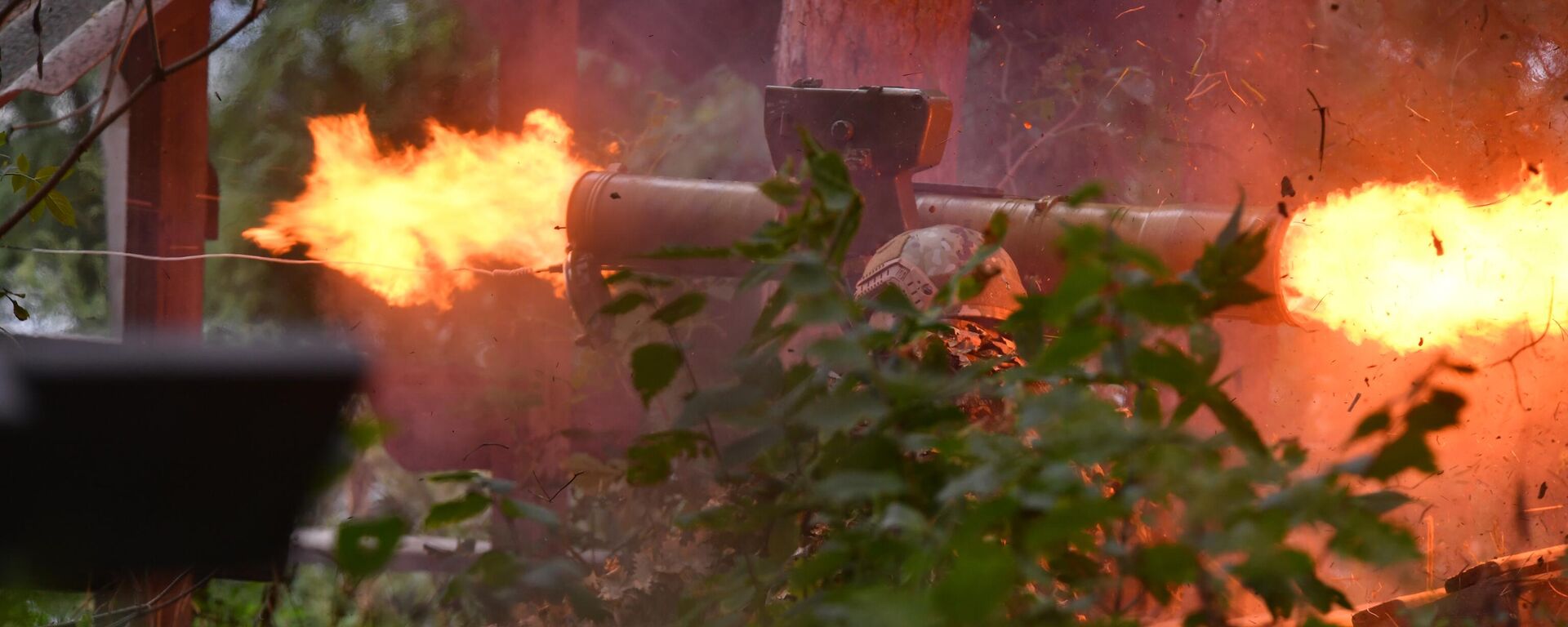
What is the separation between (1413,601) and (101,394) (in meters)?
3.27

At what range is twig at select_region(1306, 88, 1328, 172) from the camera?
19.9 ft

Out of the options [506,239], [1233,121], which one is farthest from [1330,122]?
[506,239]

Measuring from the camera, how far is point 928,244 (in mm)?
3195

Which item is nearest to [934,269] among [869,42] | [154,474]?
[154,474]

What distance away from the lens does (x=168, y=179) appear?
13.2 ft

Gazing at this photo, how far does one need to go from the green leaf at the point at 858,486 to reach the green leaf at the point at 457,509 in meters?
0.29

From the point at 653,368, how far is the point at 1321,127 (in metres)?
6.14

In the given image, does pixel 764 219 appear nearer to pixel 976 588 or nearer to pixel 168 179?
pixel 168 179

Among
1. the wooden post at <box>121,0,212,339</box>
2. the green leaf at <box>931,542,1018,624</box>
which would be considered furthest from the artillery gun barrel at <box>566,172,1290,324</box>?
the green leaf at <box>931,542,1018,624</box>

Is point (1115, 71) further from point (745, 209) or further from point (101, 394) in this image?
point (101, 394)

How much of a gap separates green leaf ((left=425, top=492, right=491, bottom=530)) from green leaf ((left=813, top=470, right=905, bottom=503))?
289 mm

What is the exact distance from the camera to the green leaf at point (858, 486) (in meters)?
0.77

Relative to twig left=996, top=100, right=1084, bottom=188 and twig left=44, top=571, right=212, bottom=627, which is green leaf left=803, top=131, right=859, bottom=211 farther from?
twig left=996, top=100, right=1084, bottom=188

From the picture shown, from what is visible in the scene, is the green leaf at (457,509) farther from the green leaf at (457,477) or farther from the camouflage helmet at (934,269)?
the camouflage helmet at (934,269)
